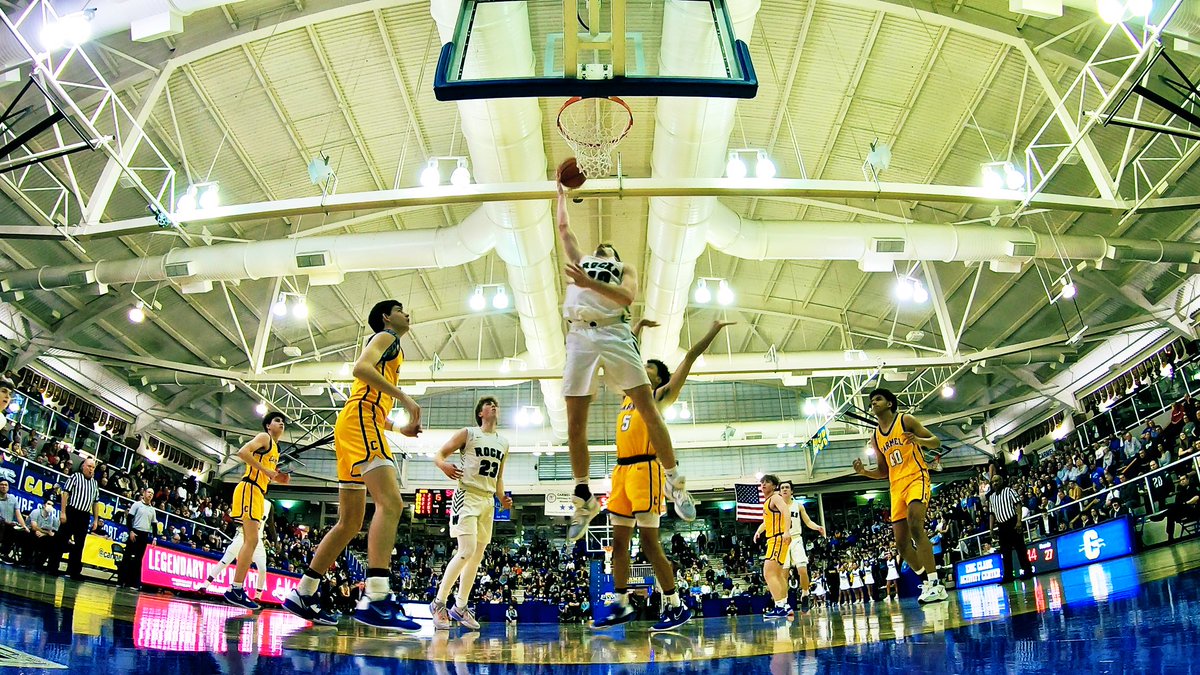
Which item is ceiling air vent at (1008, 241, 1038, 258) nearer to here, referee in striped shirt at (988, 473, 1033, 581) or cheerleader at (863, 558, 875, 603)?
referee in striped shirt at (988, 473, 1033, 581)

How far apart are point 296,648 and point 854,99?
46.3 ft

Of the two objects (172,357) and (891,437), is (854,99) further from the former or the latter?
(172,357)

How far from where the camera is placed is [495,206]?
12.7m

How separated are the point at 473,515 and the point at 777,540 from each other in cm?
425

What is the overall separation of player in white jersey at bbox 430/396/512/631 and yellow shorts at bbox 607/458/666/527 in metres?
1.34

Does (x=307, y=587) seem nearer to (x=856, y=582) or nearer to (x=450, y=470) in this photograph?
(x=450, y=470)

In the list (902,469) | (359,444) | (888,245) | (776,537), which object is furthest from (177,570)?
(888,245)

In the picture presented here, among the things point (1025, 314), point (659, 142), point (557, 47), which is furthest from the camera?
point (1025, 314)

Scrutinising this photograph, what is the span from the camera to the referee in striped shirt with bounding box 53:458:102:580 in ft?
39.4

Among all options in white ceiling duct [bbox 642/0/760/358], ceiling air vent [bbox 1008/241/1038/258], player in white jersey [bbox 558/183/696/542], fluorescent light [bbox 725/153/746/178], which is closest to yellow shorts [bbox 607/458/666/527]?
player in white jersey [bbox 558/183/696/542]

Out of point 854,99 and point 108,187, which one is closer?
point 108,187

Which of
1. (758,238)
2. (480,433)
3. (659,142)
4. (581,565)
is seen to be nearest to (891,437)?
(480,433)

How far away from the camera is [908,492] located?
A: 641cm

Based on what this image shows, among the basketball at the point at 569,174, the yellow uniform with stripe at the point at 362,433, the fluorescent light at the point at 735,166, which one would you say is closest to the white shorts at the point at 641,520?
the yellow uniform with stripe at the point at 362,433
